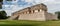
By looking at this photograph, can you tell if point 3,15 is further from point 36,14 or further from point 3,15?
point 36,14

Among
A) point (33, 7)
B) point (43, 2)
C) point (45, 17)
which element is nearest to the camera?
point (45, 17)

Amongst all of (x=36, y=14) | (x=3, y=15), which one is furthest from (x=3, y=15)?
(x=36, y=14)

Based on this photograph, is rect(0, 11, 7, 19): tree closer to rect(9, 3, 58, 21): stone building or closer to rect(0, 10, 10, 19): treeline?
rect(0, 10, 10, 19): treeline

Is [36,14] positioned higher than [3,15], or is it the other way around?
[36,14]

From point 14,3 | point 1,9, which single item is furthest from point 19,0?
point 1,9

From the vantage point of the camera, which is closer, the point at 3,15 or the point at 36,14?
the point at 36,14

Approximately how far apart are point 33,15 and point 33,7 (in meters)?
2.21

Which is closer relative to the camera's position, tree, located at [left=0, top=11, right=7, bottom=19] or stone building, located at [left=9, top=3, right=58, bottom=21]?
stone building, located at [left=9, top=3, right=58, bottom=21]

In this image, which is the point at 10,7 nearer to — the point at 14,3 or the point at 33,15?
the point at 14,3

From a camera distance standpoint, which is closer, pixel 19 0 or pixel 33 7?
pixel 33 7

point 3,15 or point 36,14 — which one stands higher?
point 36,14

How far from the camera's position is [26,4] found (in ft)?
59.4

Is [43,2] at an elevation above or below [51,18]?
above

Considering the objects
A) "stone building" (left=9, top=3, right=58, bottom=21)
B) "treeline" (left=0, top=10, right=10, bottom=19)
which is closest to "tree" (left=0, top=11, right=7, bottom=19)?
"treeline" (left=0, top=10, right=10, bottom=19)
